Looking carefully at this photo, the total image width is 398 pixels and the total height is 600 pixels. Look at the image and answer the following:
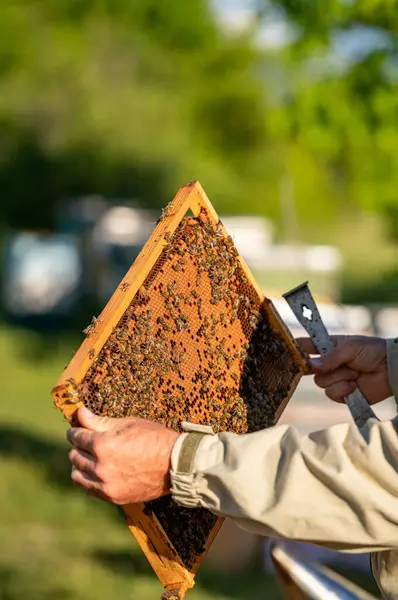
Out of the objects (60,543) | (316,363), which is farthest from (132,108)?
(316,363)

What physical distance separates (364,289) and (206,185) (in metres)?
4.68

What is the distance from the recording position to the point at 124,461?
1.91m

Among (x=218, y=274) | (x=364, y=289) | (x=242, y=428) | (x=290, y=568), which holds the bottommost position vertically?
(x=290, y=568)

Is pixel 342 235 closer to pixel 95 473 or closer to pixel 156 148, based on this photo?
pixel 156 148

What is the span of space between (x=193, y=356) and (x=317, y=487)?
2.18ft

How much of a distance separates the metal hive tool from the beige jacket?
1.10ft

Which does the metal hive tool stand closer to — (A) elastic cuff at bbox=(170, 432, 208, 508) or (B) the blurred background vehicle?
(A) elastic cuff at bbox=(170, 432, 208, 508)

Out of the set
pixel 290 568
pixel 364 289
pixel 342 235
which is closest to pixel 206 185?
pixel 364 289

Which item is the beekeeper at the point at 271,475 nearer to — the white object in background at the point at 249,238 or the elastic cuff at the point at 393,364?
the elastic cuff at the point at 393,364

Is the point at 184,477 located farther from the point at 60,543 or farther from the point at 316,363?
the point at 60,543

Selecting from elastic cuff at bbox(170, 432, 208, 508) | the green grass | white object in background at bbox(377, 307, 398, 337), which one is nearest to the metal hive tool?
elastic cuff at bbox(170, 432, 208, 508)

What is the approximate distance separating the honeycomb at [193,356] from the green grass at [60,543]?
283 cm

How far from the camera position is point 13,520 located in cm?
616

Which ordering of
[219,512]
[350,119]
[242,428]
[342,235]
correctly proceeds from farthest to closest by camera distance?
[342,235] < [350,119] < [242,428] < [219,512]
